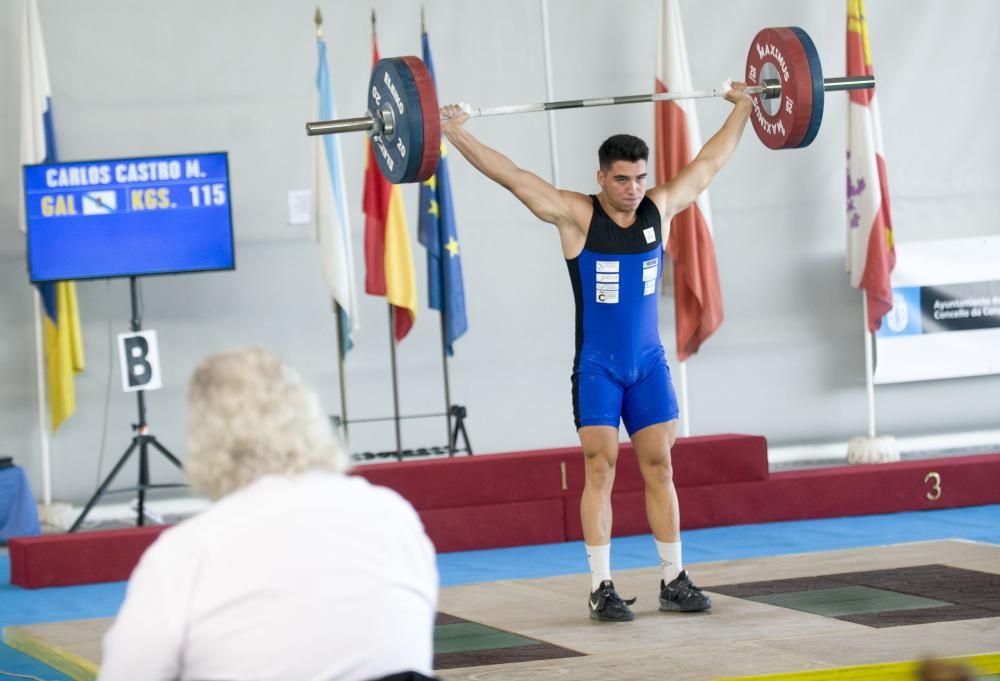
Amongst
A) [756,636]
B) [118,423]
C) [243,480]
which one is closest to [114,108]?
[118,423]

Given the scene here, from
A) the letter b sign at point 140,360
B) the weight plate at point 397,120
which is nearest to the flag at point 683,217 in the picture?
the letter b sign at point 140,360

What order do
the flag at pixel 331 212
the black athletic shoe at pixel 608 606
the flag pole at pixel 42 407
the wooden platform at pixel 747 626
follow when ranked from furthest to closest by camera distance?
1. the flag pole at pixel 42 407
2. the flag at pixel 331 212
3. the black athletic shoe at pixel 608 606
4. the wooden platform at pixel 747 626

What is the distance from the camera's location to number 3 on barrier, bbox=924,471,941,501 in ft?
20.4

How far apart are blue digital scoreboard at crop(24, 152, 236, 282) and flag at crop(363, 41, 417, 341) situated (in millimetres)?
696

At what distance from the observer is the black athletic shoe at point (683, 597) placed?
3.96 metres

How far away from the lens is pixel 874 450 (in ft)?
23.7

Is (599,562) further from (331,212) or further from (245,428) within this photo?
(331,212)

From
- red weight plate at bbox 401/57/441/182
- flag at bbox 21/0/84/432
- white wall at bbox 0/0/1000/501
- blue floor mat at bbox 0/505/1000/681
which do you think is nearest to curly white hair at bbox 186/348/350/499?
red weight plate at bbox 401/57/441/182

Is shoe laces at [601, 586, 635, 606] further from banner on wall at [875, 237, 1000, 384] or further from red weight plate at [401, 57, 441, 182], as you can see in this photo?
banner on wall at [875, 237, 1000, 384]

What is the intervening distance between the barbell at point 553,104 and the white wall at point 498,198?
9.05ft

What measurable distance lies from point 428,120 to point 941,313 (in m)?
4.34

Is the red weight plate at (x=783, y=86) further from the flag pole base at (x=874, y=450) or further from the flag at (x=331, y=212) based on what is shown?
the flag pole base at (x=874, y=450)

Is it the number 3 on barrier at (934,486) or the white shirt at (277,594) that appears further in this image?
the number 3 on barrier at (934,486)

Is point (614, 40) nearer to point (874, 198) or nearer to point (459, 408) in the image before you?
point (874, 198)
